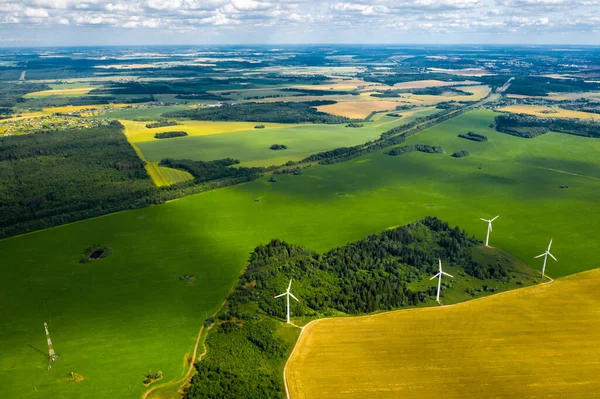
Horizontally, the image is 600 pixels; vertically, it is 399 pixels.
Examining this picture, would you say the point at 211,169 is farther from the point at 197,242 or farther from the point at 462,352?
the point at 462,352

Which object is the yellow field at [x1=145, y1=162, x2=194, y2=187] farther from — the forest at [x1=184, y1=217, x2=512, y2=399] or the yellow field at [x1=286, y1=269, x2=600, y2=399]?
the yellow field at [x1=286, y1=269, x2=600, y2=399]

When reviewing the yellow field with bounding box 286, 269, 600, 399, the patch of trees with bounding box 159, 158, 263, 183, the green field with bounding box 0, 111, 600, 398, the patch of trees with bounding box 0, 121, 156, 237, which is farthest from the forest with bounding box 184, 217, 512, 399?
the patch of trees with bounding box 159, 158, 263, 183

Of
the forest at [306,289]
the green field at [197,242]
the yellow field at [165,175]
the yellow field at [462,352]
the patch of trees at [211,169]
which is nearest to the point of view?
the yellow field at [462,352]

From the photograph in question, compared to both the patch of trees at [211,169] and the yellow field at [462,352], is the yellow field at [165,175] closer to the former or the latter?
the patch of trees at [211,169]

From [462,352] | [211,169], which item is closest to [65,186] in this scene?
[211,169]

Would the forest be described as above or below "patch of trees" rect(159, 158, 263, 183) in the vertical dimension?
below

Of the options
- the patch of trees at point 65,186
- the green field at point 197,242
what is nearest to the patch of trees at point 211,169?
the green field at point 197,242

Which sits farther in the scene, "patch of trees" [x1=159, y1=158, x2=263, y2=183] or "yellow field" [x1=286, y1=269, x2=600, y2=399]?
"patch of trees" [x1=159, y1=158, x2=263, y2=183]
